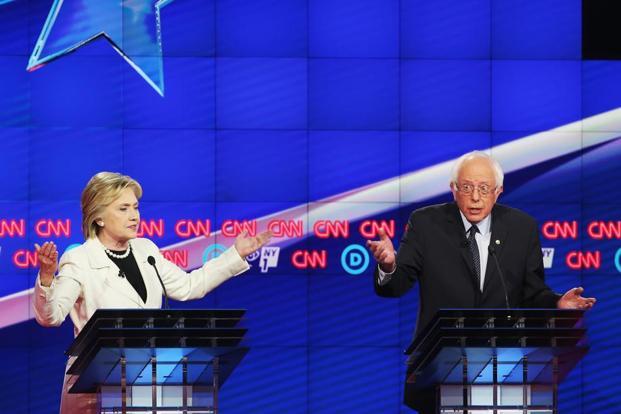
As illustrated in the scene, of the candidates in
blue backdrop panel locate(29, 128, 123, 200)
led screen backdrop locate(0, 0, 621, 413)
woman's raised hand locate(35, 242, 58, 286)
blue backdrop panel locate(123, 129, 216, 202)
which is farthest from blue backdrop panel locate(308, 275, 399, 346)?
woman's raised hand locate(35, 242, 58, 286)

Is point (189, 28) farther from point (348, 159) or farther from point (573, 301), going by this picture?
point (573, 301)

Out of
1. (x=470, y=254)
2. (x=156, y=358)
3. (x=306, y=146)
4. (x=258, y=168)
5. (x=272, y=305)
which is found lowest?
(x=156, y=358)

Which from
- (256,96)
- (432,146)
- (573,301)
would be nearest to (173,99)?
(256,96)

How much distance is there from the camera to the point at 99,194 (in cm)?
498

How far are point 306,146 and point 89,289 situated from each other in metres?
3.52

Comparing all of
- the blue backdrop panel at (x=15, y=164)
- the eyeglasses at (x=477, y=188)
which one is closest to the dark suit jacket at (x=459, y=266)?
the eyeglasses at (x=477, y=188)

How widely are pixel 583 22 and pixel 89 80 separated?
3177mm

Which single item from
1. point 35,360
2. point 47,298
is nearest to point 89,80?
point 35,360

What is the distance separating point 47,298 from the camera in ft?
15.3

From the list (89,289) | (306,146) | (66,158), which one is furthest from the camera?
(306,146)

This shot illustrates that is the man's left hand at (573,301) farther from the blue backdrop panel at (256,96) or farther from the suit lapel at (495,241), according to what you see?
the blue backdrop panel at (256,96)

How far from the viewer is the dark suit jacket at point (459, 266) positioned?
5078mm

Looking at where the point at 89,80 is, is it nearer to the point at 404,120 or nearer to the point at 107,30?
the point at 107,30

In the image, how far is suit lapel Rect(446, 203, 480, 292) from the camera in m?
5.11
